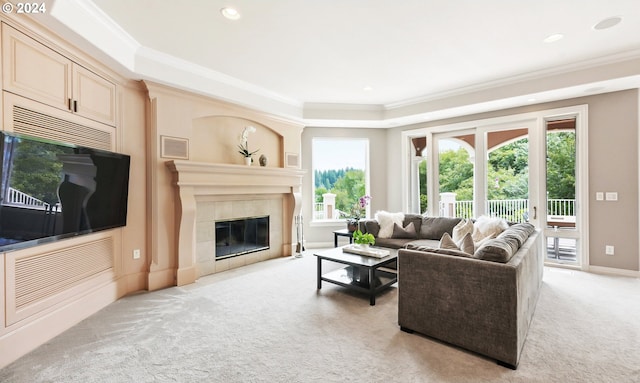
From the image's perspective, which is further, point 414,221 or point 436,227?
point 414,221

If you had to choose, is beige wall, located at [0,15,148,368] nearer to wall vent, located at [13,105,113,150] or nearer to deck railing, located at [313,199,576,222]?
wall vent, located at [13,105,113,150]

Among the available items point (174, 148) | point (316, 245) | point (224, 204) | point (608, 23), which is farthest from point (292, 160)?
point (608, 23)

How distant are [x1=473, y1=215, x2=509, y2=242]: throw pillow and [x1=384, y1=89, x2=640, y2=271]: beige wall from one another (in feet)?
5.11

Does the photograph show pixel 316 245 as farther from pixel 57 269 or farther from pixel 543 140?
pixel 543 140

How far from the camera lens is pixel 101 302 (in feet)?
9.94

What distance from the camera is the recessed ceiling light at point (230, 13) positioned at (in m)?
2.55

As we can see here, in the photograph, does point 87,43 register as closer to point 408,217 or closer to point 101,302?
point 101,302

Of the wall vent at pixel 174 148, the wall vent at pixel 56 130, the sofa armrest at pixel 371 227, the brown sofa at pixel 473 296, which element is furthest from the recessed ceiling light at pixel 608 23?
the wall vent at pixel 56 130

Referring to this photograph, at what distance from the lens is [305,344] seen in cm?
233

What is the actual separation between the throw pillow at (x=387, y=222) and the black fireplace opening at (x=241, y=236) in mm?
1966

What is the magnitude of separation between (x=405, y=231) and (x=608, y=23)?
3.30 meters

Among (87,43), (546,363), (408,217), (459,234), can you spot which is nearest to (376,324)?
(546,363)

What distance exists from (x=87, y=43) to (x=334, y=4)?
224cm

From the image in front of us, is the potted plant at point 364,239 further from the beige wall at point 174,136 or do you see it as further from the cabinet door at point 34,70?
the cabinet door at point 34,70
